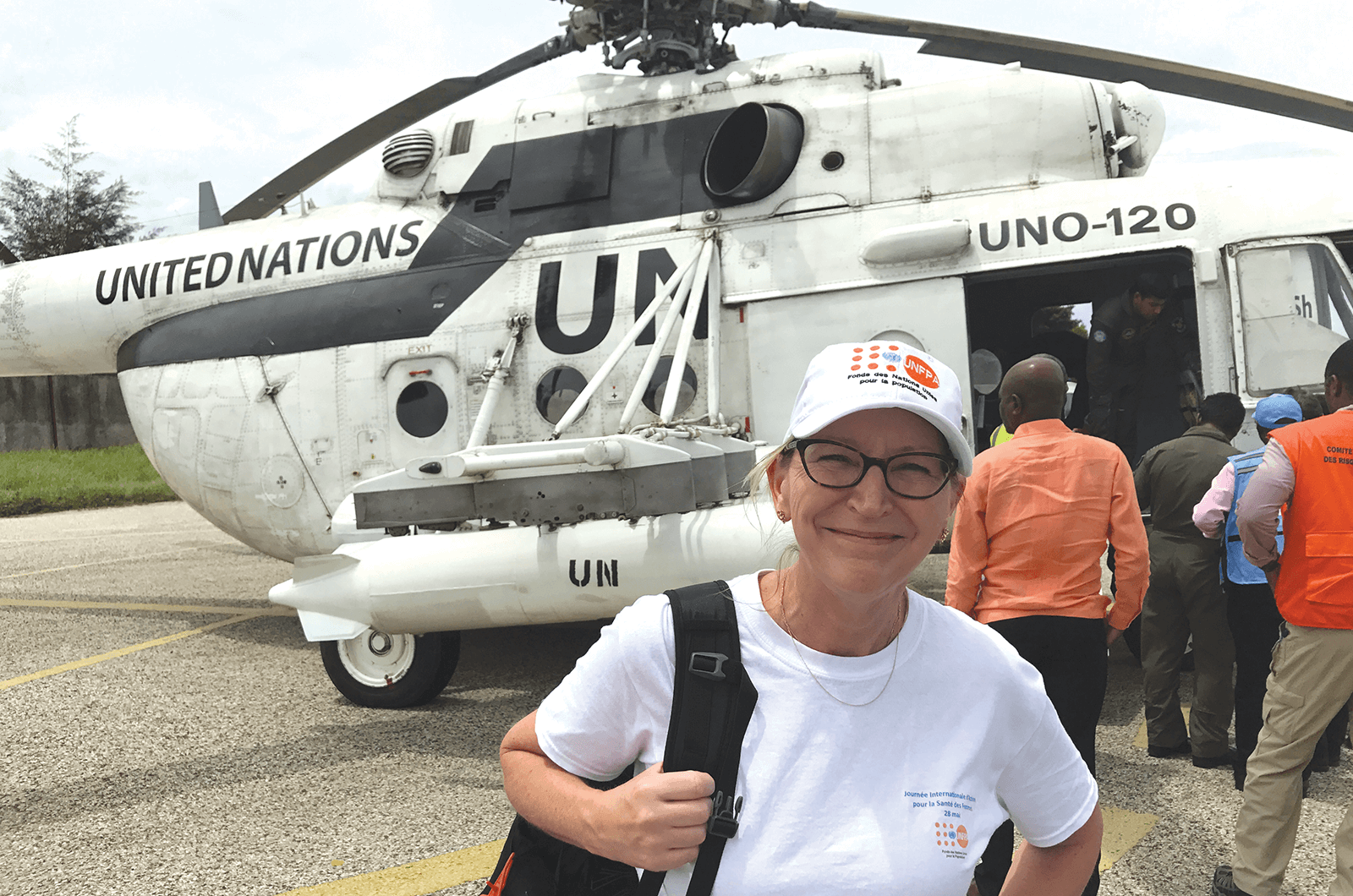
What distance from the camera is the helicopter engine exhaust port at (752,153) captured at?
6.07 metres

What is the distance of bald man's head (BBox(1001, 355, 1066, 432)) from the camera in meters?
3.22

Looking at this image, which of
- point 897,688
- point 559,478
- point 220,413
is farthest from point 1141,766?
point 220,413

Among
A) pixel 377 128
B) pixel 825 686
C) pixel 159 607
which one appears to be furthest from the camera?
pixel 159 607

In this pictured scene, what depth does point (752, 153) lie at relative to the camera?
20.6ft

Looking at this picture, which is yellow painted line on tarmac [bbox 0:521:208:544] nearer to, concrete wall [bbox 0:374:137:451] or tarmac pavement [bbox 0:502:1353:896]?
tarmac pavement [bbox 0:502:1353:896]

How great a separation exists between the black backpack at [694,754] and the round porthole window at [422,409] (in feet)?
17.7

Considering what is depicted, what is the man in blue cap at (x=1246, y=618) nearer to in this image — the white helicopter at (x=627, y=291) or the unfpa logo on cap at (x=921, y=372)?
the white helicopter at (x=627, y=291)

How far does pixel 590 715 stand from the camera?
4.27 feet

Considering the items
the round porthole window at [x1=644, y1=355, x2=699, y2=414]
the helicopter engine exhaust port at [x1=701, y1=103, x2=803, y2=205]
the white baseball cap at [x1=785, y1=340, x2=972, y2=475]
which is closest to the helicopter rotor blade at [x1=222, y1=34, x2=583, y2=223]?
the helicopter engine exhaust port at [x1=701, y1=103, x2=803, y2=205]

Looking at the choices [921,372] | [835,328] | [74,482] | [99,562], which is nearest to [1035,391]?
[921,372]

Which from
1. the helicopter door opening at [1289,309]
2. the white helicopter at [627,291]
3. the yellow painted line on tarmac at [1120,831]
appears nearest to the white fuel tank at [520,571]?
the white helicopter at [627,291]

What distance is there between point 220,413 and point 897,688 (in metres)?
6.70

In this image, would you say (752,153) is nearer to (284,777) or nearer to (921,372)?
(284,777)

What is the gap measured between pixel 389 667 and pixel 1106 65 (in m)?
5.71
